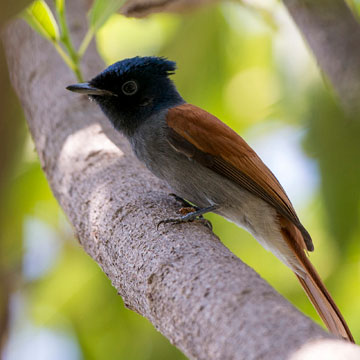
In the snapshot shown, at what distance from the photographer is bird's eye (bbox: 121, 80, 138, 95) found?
12.7 ft

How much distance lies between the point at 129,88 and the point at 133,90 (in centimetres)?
3

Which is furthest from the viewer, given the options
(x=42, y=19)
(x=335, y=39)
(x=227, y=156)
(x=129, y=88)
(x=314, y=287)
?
(x=129, y=88)

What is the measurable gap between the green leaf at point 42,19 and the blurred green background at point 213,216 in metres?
0.76

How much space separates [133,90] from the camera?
3920mm

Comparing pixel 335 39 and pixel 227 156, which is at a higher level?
pixel 335 39

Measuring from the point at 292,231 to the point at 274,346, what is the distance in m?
2.19

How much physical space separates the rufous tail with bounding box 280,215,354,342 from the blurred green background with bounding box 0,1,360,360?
26 cm

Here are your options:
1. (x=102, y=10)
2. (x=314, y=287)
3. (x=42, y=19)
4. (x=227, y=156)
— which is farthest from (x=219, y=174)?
(x=42, y=19)

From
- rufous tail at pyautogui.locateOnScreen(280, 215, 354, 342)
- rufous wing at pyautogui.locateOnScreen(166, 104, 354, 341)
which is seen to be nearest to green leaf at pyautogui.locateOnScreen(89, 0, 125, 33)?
rufous wing at pyautogui.locateOnScreen(166, 104, 354, 341)

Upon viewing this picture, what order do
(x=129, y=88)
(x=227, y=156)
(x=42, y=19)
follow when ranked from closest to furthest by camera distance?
(x=42, y=19), (x=227, y=156), (x=129, y=88)

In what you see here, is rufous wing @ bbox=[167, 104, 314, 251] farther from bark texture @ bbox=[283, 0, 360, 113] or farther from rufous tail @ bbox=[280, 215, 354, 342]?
bark texture @ bbox=[283, 0, 360, 113]

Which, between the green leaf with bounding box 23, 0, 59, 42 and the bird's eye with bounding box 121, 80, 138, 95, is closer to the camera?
the green leaf with bounding box 23, 0, 59, 42

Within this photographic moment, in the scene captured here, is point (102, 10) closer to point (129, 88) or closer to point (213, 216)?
point (129, 88)

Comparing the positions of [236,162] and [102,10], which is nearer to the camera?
[102,10]
